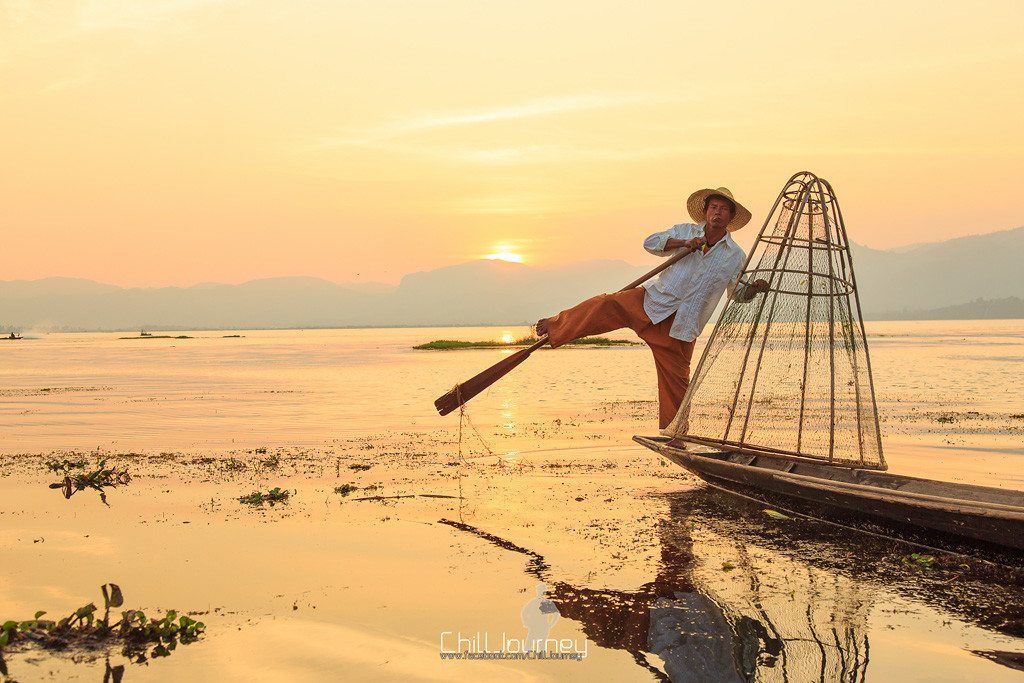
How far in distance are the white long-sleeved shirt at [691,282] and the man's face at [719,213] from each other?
13 centimetres

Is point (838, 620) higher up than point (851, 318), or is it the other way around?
point (851, 318)

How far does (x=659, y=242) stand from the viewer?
28.5 ft

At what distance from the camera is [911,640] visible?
4613mm

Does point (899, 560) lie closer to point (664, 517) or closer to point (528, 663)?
point (664, 517)

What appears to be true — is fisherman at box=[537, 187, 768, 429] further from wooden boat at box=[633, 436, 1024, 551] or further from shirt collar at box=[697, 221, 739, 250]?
wooden boat at box=[633, 436, 1024, 551]

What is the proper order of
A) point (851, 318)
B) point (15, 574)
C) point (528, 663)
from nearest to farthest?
point (528, 663), point (15, 574), point (851, 318)

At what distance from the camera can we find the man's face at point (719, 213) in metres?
8.45

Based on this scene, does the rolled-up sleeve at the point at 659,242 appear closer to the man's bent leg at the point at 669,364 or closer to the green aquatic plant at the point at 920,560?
the man's bent leg at the point at 669,364

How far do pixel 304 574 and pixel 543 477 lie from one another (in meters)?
4.08

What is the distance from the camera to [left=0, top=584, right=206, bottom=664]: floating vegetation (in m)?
4.62

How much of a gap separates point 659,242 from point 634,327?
89 cm

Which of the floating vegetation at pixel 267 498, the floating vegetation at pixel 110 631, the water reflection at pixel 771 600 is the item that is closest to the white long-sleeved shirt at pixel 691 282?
the water reflection at pixel 771 600

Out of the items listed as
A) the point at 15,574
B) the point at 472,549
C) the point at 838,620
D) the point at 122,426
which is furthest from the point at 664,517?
the point at 122,426

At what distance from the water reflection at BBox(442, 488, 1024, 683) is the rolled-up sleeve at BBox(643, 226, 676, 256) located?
115 inches
